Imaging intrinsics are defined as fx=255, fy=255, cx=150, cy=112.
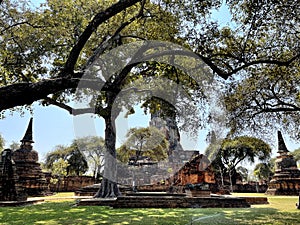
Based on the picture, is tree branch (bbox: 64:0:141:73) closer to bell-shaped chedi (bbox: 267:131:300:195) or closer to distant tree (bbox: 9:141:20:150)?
bell-shaped chedi (bbox: 267:131:300:195)

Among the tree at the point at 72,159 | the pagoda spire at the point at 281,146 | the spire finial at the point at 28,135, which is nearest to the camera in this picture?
the spire finial at the point at 28,135

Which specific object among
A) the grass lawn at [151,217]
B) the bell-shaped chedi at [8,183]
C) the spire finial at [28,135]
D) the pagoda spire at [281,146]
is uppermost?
the spire finial at [28,135]

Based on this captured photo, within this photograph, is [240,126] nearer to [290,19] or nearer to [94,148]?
[290,19]

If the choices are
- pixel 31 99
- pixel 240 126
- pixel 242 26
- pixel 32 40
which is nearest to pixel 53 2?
pixel 32 40

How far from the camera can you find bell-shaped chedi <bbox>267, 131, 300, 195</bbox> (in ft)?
75.4

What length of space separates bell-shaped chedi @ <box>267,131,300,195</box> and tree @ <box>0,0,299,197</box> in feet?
52.3

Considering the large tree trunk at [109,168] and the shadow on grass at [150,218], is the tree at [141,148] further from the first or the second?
the shadow on grass at [150,218]

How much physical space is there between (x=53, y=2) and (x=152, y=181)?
26758 millimetres

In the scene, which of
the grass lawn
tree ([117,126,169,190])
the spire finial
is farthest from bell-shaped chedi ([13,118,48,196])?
tree ([117,126,169,190])

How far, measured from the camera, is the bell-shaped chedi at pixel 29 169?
20.1 meters

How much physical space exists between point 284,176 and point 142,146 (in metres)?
17.8

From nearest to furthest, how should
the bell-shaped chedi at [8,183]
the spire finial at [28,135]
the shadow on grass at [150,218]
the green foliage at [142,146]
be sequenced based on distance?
1. the shadow on grass at [150,218]
2. the bell-shaped chedi at [8,183]
3. the spire finial at [28,135]
4. the green foliage at [142,146]

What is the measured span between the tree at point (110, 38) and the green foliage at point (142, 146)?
18788mm

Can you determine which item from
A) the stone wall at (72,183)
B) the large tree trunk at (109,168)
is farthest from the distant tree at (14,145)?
the large tree trunk at (109,168)
